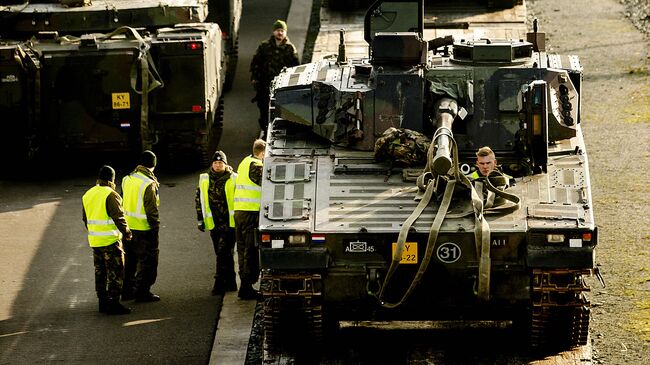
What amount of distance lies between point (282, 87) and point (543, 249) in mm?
3641

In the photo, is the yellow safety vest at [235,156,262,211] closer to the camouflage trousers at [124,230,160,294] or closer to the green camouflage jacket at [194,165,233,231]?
the green camouflage jacket at [194,165,233,231]

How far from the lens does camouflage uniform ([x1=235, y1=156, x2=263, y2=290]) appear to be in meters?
14.5

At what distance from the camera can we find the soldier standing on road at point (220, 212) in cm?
1487

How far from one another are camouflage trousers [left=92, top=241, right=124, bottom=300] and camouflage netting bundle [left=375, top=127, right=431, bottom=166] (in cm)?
267

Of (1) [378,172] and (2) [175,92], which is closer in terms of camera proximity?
(1) [378,172]

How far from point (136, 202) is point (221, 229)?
34.4 inches

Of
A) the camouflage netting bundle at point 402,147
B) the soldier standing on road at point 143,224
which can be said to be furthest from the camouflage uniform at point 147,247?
the camouflage netting bundle at point 402,147

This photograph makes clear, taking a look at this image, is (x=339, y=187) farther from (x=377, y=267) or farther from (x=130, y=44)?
(x=130, y=44)

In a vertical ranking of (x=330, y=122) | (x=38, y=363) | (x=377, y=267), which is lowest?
(x=38, y=363)

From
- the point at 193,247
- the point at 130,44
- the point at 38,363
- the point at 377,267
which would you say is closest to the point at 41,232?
the point at 193,247

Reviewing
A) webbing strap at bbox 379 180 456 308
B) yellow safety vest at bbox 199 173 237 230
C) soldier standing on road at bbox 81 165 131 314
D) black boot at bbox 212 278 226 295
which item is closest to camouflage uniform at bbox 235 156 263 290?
yellow safety vest at bbox 199 173 237 230

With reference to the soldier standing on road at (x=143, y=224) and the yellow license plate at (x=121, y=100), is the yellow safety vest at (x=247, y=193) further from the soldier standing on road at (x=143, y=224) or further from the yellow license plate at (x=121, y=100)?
the yellow license plate at (x=121, y=100)

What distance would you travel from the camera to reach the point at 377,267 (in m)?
12.3

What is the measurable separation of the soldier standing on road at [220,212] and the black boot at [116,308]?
964mm
